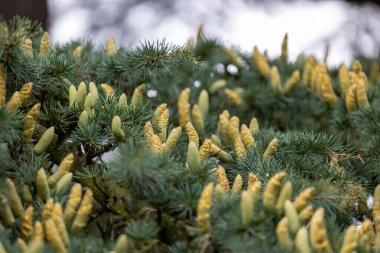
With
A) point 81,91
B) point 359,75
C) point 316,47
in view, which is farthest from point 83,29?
point 81,91

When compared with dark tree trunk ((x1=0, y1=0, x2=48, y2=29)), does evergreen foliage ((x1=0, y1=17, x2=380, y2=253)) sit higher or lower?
lower

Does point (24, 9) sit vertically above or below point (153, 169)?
above

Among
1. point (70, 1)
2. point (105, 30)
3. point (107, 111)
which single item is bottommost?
point (107, 111)

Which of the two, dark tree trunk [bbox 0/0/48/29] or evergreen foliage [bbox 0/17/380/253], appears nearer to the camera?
evergreen foliage [bbox 0/17/380/253]

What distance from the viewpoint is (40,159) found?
911mm

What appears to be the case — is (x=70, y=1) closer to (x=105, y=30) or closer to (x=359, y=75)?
(x=105, y=30)

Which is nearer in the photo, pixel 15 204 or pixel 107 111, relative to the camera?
pixel 15 204

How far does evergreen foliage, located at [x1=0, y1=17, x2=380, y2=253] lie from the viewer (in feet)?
2.66

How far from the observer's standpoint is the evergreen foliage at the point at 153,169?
810 millimetres

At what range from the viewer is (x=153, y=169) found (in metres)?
0.84

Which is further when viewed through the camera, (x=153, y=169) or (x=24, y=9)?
(x=24, y=9)

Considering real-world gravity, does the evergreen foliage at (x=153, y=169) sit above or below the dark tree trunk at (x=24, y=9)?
below

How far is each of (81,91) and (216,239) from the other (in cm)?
36

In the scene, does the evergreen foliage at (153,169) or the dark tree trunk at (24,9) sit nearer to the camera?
the evergreen foliage at (153,169)
